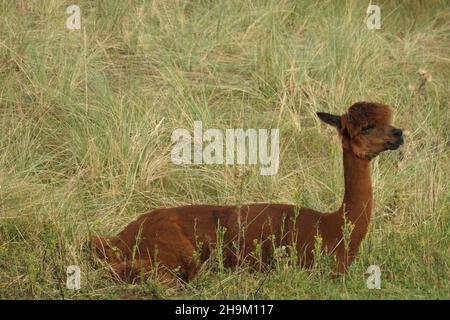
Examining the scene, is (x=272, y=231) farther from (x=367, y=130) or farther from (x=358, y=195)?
(x=367, y=130)

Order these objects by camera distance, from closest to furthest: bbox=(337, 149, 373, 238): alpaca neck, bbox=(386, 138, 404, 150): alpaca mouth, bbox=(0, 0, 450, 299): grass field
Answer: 1. bbox=(386, 138, 404, 150): alpaca mouth
2. bbox=(337, 149, 373, 238): alpaca neck
3. bbox=(0, 0, 450, 299): grass field

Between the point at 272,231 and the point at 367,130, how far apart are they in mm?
713

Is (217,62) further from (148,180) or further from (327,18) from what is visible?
(148,180)

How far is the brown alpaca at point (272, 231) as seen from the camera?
548 cm

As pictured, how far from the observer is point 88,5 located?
9.59 meters

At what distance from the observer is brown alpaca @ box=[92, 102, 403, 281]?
5477mm

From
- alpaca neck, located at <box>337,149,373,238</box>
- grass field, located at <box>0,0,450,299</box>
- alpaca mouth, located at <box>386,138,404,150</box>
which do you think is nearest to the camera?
alpaca mouth, located at <box>386,138,404,150</box>

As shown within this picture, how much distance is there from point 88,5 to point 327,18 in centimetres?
214

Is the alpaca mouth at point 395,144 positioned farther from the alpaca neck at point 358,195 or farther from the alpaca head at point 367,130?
the alpaca neck at point 358,195

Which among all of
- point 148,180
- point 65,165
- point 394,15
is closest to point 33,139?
point 65,165

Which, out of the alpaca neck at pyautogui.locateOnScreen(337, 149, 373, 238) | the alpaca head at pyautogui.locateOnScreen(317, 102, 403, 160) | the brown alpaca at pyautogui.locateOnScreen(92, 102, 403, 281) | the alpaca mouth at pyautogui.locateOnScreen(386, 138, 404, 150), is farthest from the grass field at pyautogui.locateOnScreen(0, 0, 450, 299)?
the alpaca mouth at pyautogui.locateOnScreen(386, 138, 404, 150)

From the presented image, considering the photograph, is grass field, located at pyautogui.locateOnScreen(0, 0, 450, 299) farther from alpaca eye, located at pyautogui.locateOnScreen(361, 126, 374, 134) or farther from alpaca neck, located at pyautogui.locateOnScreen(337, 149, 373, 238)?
alpaca eye, located at pyautogui.locateOnScreen(361, 126, 374, 134)

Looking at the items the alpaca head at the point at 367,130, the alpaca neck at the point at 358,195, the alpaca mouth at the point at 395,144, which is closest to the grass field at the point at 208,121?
the alpaca neck at the point at 358,195

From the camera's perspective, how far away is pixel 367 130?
5473 mm
